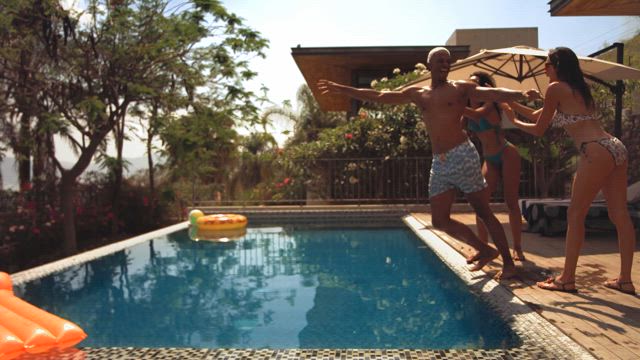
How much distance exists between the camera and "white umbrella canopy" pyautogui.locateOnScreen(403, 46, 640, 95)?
4.86 meters

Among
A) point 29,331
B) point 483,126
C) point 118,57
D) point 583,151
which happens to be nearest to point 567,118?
point 583,151

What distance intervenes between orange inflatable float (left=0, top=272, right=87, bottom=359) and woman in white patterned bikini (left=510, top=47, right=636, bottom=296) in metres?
3.46

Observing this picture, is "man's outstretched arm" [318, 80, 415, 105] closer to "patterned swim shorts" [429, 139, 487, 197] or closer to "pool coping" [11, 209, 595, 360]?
"patterned swim shorts" [429, 139, 487, 197]

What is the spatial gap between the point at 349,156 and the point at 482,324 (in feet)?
29.7

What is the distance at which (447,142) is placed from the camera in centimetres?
401

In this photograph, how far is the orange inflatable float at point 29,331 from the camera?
2.80m

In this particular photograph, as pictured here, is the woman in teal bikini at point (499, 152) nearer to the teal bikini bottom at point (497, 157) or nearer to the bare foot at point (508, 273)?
the teal bikini bottom at point (497, 157)

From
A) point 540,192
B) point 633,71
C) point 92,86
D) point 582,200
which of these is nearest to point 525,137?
point 540,192

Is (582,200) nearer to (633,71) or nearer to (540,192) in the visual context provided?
(633,71)

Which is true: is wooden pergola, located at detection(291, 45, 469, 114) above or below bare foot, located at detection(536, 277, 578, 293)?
above

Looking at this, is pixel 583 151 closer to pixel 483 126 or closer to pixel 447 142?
pixel 447 142

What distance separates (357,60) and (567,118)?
1150 centimetres

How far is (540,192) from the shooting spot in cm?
1128

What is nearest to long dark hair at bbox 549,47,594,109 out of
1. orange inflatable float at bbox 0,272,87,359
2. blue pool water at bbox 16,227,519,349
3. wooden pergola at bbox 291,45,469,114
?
blue pool water at bbox 16,227,519,349
